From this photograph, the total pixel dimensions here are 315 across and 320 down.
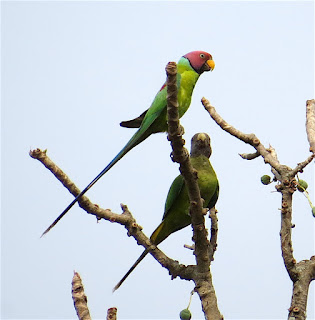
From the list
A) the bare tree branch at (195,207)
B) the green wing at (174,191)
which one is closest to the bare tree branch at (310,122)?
the bare tree branch at (195,207)

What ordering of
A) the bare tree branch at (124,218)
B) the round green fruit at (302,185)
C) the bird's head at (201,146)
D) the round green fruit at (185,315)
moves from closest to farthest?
the bare tree branch at (124,218) < the round green fruit at (302,185) < the round green fruit at (185,315) < the bird's head at (201,146)

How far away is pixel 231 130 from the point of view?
378 centimetres

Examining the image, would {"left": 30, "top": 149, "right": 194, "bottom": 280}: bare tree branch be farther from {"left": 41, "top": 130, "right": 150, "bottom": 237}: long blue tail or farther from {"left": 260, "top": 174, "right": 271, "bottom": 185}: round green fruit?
{"left": 260, "top": 174, "right": 271, "bottom": 185}: round green fruit

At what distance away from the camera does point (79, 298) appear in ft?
9.41

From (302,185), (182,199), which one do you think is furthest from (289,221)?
(182,199)

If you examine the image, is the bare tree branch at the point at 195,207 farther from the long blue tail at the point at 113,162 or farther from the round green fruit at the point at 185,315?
the long blue tail at the point at 113,162

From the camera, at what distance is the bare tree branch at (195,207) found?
10.4 ft

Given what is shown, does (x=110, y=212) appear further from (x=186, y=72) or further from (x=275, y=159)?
(x=186, y=72)

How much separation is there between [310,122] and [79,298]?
2.09 meters

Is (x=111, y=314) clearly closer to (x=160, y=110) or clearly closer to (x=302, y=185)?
(x=302, y=185)

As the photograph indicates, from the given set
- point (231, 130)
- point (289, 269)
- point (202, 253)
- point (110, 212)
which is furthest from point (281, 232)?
point (110, 212)

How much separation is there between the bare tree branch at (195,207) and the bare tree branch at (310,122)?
87 cm

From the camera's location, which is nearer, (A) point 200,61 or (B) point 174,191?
(B) point 174,191

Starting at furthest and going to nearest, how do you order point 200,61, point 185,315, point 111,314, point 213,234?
point 200,61 → point 213,234 → point 185,315 → point 111,314
